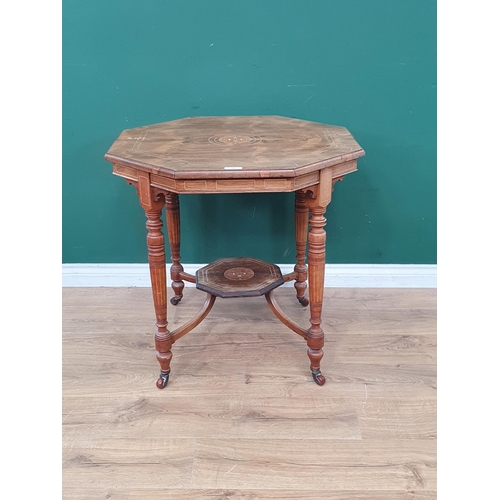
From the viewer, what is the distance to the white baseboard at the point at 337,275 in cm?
285

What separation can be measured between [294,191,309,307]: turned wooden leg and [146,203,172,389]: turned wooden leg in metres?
0.70

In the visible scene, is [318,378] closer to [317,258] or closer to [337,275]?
[317,258]

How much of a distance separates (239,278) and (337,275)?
2.24 feet

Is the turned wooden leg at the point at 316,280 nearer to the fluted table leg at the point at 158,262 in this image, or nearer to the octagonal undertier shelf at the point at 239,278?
the octagonal undertier shelf at the point at 239,278

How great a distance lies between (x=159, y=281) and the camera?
2082 mm

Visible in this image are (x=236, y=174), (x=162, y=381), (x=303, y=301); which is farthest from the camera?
(x=303, y=301)

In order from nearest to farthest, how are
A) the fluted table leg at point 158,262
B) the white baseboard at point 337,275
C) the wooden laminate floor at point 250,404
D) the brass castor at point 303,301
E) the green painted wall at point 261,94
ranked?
the wooden laminate floor at point 250,404
the fluted table leg at point 158,262
the green painted wall at point 261,94
the brass castor at point 303,301
the white baseboard at point 337,275

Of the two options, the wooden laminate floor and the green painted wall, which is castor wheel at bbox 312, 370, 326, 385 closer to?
the wooden laminate floor

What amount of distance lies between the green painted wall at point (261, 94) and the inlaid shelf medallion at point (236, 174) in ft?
0.72

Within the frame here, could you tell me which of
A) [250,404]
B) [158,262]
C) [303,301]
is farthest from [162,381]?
[303,301]

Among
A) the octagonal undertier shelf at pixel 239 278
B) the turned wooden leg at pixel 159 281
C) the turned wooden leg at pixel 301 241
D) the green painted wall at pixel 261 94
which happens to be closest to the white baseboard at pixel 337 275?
the green painted wall at pixel 261 94

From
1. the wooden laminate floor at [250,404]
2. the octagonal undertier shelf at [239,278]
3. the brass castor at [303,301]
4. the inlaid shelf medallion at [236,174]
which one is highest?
the inlaid shelf medallion at [236,174]

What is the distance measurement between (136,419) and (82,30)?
166 centimetres

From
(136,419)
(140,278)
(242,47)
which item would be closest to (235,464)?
(136,419)
